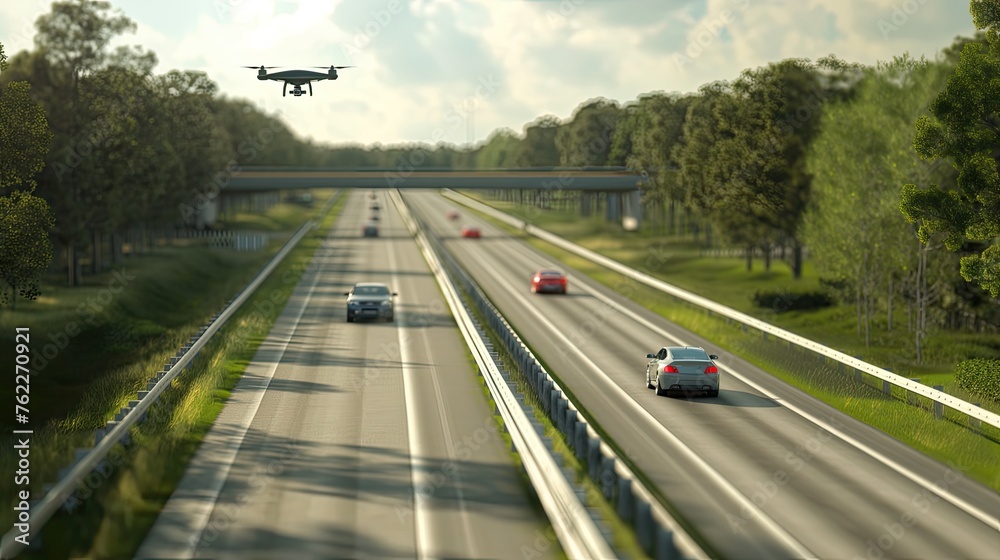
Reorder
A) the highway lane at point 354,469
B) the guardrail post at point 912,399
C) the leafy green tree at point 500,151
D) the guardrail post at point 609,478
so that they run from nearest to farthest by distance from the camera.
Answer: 1. the highway lane at point 354,469
2. the guardrail post at point 609,478
3. the guardrail post at point 912,399
4. the leafy green tree at point 500,151

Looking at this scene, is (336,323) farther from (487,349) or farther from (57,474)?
(57,474)

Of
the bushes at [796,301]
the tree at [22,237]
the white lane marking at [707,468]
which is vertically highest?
the tree at [22,237]

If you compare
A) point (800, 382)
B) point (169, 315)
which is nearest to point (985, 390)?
point (800, 382)

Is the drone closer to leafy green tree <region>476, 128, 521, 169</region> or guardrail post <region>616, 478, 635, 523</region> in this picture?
guardrail post <region>616, 478, 635, 523</region>

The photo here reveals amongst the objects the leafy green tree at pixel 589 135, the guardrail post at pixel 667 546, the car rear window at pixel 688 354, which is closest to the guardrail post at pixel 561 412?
the car rear window at pixel 688 354

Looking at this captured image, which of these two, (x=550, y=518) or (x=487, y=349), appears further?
(x=487, y=349)

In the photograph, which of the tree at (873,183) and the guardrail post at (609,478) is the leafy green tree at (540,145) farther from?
the guardrail post at (609,478)

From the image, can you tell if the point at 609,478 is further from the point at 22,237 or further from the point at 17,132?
the point at 17,132
